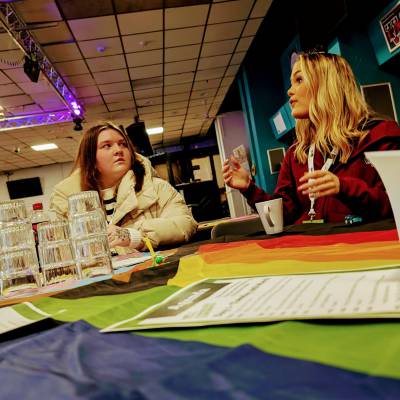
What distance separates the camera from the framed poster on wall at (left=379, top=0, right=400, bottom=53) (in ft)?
11.1

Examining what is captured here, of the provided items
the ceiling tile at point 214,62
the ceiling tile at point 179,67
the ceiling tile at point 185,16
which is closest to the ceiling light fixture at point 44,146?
the ceiling tile at point 179,67

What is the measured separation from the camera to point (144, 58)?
555 cm

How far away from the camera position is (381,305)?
1.18 ft

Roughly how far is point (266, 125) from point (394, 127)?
544cm

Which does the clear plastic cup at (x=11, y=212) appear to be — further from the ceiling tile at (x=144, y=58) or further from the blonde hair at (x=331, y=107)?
the ceiling tile at (x=144, y=58)

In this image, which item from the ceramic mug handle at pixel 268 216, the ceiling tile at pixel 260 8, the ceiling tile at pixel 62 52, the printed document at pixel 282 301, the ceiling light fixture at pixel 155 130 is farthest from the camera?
the ceiling light fixture at pixel 155 130

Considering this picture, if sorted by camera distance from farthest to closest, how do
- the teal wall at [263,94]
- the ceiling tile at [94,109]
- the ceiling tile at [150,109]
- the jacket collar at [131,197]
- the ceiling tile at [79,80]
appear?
the ceiling tile at [150,109] < the ceiling tile at [94,109] < the teal wall at [263,94] < the ceiling tile at [79,80] < the jacket collar at [131,197]

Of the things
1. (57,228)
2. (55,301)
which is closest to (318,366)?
(55,301)

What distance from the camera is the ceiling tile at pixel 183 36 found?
4.90 metres

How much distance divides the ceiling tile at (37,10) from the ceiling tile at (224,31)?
191 cm

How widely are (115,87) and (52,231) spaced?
5.92m

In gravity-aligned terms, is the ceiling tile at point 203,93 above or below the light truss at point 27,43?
above

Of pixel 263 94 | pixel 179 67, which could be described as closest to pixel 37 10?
pixel 179 67

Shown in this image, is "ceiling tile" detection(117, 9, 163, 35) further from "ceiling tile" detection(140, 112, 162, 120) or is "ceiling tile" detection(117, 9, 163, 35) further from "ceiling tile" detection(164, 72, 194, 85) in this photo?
"ceiling tile" detection(140, 112, 162, 120)
